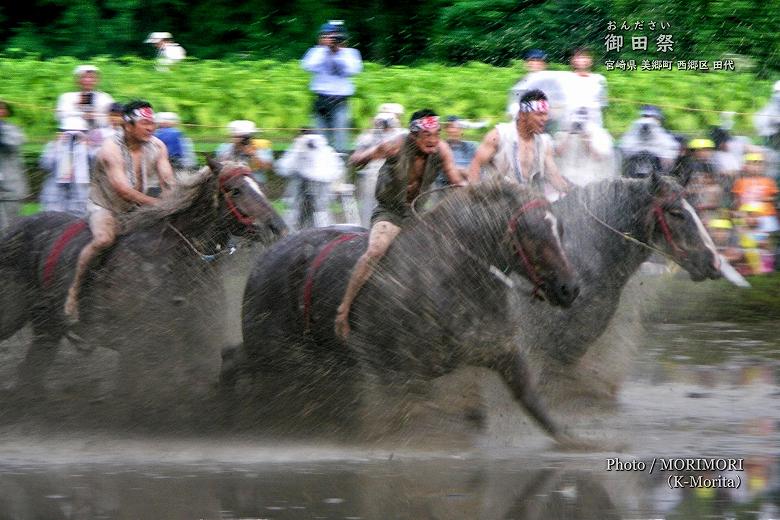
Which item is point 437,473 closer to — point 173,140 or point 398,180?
point 398,180

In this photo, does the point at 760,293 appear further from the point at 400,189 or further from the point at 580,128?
the point at 400,189

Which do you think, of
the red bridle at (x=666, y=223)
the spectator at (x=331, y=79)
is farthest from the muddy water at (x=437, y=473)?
the spectator at (x=331, y=79)

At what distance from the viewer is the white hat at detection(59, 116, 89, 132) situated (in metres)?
13.4

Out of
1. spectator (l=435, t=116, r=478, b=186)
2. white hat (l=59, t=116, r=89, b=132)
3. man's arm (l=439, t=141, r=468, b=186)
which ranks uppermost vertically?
man's arm (l=439, t=141, r=468, b=186)

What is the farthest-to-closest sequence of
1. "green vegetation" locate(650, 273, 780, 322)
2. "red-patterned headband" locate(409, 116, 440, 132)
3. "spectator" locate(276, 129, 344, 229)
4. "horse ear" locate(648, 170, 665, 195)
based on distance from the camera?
1. "green vegetation" locate(650, 273, 780, 322)
2. "spectator" locate(276, 129, 344, 229)
3. "horse ear" locate(648, 170, 665, 195)
4. "red-patterned headband" locate(409, 116, 440, 132)

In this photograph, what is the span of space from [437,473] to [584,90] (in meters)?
6.00

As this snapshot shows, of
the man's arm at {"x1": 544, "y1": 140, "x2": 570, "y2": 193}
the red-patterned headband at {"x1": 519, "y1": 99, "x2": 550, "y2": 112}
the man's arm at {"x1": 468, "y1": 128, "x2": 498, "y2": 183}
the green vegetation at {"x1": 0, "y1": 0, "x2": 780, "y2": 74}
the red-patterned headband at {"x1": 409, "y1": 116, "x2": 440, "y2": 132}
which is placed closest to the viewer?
the red-patterned headband at {"x1": 409, "y1": 116, "x2": 440, "y2": 132}

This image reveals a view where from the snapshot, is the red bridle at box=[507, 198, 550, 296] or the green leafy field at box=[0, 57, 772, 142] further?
the green leafy field at box=[0, 57, 772, 142]

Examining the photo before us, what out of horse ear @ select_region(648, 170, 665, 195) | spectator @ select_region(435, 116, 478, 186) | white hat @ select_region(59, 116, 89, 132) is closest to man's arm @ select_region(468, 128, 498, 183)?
horse ear @ select_region(648, 170, 665, 195)

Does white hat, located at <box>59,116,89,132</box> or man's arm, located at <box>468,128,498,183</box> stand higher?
man's arm, located at <box>468,128,498,183</box>

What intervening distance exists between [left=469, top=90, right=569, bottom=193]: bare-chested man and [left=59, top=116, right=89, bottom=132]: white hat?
4633mm

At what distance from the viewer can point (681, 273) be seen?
36.0 ft

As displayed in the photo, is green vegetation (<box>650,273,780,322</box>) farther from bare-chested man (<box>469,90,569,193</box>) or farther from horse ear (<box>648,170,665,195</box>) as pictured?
horse ear (<box>648,170,665,195</box>)

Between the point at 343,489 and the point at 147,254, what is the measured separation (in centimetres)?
263
